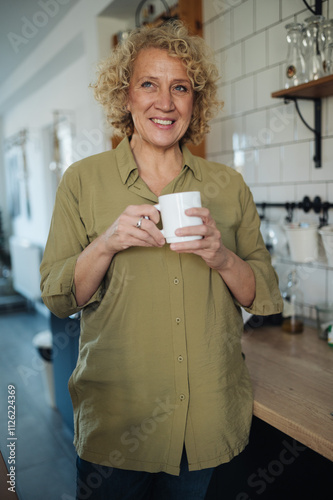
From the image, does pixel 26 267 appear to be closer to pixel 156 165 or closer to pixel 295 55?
pixel 295 55

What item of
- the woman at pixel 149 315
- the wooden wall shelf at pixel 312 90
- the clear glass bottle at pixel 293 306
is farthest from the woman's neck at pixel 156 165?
the clear glass bottle at pixel 293 306

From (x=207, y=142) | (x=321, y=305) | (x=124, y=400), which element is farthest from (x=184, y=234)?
(x=207, y=142)

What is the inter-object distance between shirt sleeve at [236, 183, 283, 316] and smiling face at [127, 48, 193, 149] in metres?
0.24

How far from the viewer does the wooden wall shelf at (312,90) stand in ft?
4.13

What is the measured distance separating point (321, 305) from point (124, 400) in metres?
0.85

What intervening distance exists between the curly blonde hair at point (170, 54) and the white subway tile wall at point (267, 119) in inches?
20.5

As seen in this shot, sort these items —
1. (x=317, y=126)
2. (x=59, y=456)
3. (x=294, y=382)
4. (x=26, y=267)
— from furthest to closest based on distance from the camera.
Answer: (x=26, y=267), (x=59, y=456), (x=317, y=126), (x=294, y=382)

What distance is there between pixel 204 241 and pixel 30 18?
312cm

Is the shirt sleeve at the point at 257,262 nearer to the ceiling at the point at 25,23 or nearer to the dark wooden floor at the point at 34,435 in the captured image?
the dark wooden floor at the point at 34,435

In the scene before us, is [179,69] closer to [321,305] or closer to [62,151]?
[321,305]

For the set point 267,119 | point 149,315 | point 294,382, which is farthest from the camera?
point 267,119

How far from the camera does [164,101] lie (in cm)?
95

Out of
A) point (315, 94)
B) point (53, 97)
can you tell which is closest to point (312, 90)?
point (315, 94)

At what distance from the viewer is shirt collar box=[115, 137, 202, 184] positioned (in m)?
0.97
